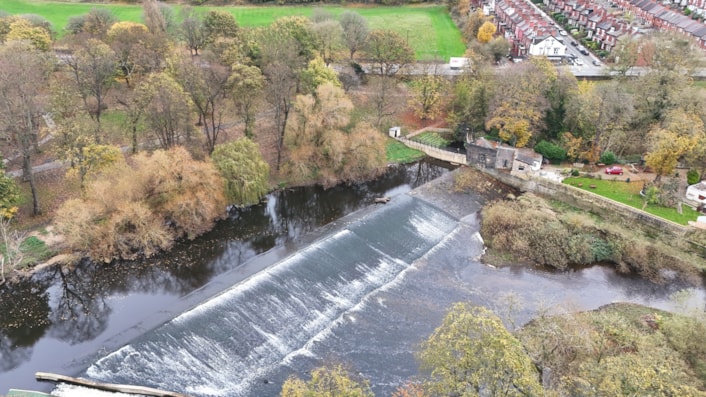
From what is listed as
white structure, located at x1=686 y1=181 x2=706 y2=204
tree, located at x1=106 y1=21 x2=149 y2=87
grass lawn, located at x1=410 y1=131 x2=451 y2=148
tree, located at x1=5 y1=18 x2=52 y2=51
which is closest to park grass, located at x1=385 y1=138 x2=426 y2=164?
grass lawn, located at x1=410 y1=131 x2=451 y2=148

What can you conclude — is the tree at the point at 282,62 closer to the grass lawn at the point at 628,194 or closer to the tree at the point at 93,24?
the tree at the point at 93,24

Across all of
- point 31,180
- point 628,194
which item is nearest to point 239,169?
point 31,180

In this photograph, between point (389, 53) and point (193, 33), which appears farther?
point (193, 33)

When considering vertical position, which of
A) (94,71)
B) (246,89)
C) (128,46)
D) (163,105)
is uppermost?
(128,46)

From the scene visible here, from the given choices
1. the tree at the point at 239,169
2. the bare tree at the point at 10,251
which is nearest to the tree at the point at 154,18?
the tree at the point at 239,169

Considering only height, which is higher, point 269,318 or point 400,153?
point 400,153

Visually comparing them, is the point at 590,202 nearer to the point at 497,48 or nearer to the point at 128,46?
the point at 497,48
